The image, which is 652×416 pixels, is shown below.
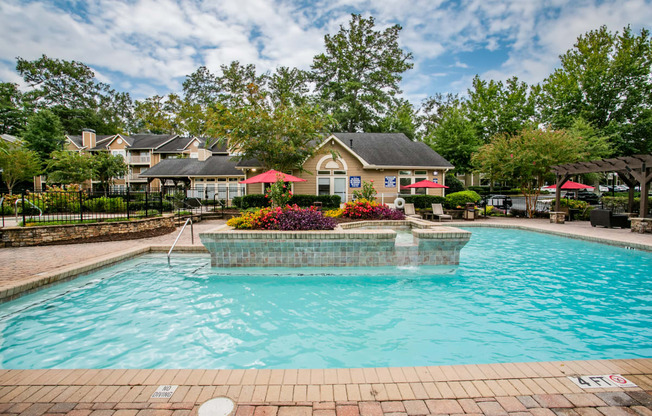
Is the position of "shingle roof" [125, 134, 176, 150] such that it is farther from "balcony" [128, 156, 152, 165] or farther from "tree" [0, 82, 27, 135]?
"tree" [0, 82, 27, 135]

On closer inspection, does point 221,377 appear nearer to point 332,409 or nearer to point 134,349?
point 332,409

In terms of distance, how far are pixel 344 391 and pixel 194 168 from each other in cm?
2964

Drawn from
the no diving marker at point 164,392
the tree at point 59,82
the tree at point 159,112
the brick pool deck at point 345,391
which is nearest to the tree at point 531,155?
the brick pool deck at point 345,391

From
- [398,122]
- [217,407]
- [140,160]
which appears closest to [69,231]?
[217,407]

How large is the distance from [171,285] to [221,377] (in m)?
4.51

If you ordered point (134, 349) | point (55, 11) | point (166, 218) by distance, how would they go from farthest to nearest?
point (166, 218)
point (55, 11)
point (134, 349)

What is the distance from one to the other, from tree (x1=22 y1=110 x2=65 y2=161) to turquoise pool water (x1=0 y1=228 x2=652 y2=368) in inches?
1451

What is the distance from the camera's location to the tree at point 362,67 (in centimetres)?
3609

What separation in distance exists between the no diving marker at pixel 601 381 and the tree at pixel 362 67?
3502cm

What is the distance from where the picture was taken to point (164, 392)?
2.47 m

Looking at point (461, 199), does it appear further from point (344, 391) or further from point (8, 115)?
point (8, 115)

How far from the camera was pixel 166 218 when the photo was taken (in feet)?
45.1

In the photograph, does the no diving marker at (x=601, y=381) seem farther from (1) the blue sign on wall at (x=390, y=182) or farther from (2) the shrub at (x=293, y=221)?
(1) the blue sign on wall at (x=390, y=182)

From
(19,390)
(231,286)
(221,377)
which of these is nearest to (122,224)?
(231,286)
